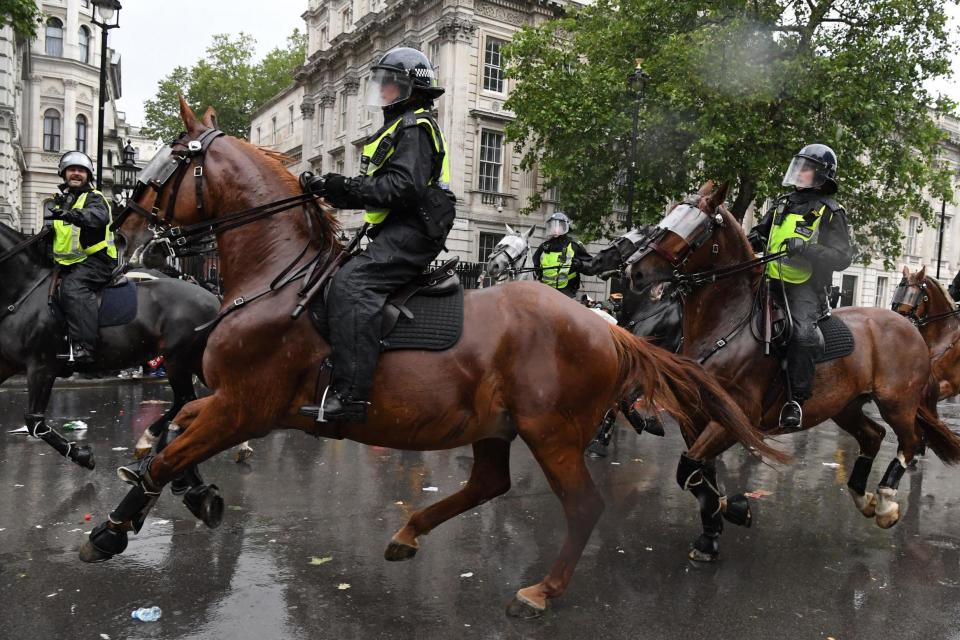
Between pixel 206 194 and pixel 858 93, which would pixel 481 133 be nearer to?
pixel 858 93

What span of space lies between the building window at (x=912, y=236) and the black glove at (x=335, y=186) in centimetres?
5208

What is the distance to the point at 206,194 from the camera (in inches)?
172

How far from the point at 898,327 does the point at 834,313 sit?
553mm

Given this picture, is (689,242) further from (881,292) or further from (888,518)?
(881,292)

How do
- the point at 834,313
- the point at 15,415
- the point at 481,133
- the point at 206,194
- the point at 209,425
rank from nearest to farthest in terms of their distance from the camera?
the point at 209,425, the point at 206,194, the point at 834,313, the point at 15,415, the point at 481,133

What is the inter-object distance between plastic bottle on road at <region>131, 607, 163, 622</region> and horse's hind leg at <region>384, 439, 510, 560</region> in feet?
4.39

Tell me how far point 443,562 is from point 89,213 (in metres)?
4.51

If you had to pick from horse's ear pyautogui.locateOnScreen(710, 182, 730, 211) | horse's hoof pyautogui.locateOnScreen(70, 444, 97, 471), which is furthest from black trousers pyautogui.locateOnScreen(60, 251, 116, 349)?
horse's ear pyautogui.locateOnScreen(710, 182, 730, 211)

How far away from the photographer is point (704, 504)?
526 cm

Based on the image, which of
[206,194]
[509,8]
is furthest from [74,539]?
[509,8]

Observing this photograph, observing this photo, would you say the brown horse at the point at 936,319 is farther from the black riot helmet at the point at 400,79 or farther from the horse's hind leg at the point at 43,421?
the horse's hind leg at the point at 43,421

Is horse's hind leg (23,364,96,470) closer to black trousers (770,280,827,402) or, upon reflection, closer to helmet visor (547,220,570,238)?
black trousers (770,280,827,402)

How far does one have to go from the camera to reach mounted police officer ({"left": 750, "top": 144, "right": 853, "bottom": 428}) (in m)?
5.53

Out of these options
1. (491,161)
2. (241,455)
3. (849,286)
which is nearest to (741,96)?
(491,161)
